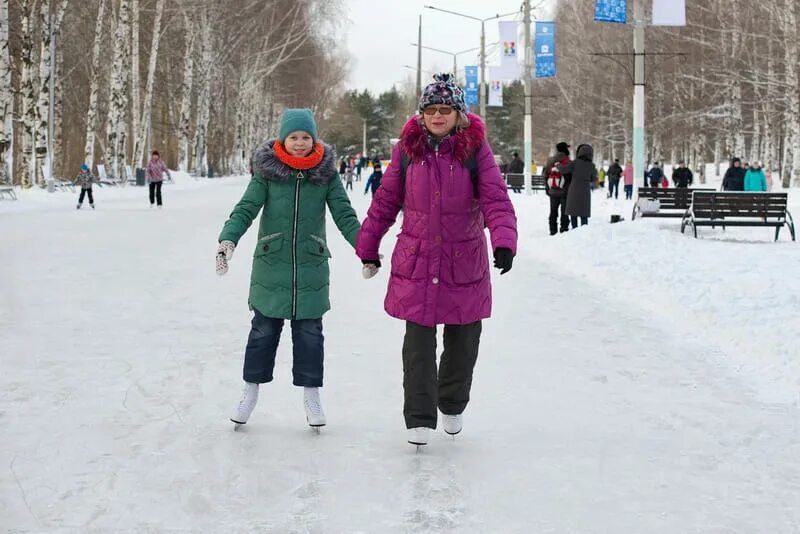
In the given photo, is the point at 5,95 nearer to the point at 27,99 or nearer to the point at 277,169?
the point at 27,99

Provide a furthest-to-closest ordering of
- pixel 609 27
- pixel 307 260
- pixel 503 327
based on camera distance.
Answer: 1. pixel 609 27
2. pixel 503 327
3. pixel 307 260

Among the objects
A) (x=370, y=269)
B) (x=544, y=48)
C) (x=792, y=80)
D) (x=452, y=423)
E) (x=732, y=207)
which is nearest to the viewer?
(x=370, y=269)

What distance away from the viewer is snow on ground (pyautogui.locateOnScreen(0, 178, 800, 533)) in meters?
4.08

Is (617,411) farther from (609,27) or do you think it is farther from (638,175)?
(609,27)

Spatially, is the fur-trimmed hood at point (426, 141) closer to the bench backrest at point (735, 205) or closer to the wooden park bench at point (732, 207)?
the wooden park bench at point (732, 207)

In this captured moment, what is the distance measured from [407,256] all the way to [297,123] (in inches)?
34.1

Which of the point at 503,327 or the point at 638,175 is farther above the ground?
the point at 638,175

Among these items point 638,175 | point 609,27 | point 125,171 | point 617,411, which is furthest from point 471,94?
point 617,411

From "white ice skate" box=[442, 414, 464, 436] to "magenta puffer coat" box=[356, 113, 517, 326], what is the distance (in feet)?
1.61

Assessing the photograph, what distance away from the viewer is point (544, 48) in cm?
2997

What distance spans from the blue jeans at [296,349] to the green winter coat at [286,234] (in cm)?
9

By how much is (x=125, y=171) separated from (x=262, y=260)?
114ft

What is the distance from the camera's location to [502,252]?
467cm

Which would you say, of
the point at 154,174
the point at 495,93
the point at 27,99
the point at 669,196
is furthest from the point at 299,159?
the point at 495,93
